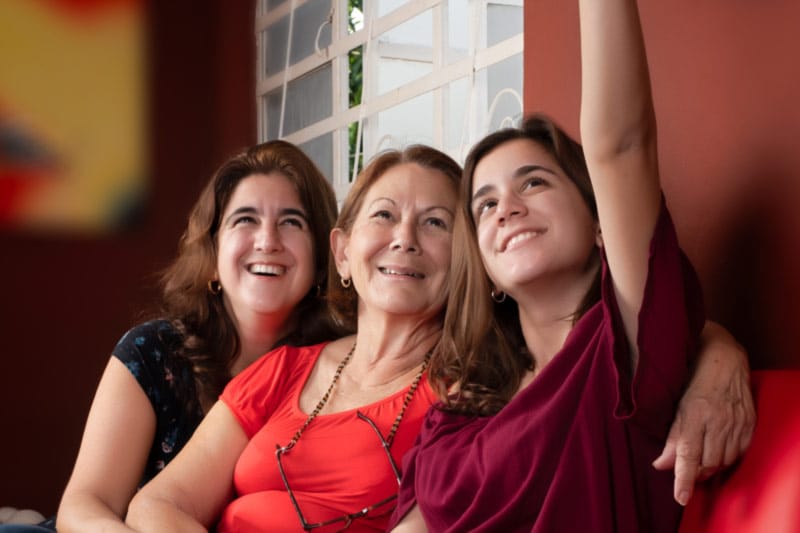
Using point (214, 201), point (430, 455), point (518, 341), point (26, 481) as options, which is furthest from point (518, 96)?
point (26, 481)

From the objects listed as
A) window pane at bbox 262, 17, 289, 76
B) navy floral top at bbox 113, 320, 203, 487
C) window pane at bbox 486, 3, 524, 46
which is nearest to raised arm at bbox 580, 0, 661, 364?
navy floral top at bbox 113, 320, 203, 487

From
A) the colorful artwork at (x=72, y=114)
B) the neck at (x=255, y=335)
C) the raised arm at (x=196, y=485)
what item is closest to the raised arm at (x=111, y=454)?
the raised arm at (x=196, y=485)

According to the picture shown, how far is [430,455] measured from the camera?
165 cm

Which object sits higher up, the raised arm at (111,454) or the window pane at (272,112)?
the window pane at (272,112)

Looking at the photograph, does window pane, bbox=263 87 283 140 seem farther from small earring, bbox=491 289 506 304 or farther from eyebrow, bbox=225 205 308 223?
small earring, bbox=491 289 506 304

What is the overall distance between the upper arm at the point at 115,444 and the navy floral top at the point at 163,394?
0.07 feet

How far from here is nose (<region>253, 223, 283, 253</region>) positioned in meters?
2.32

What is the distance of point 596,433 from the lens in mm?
1388

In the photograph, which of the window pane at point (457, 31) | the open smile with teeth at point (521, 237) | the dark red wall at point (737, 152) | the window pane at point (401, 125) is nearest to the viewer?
the dark red wall at point (737, 152)

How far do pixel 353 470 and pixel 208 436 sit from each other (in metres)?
0.34

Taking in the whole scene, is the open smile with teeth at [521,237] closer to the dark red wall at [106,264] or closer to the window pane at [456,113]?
the window pane at [456,113]

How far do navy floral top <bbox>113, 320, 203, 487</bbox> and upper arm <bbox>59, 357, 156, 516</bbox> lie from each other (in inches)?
0.9

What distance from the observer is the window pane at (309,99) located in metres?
4.04

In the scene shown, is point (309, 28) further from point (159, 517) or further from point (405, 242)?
point (159, 517)
